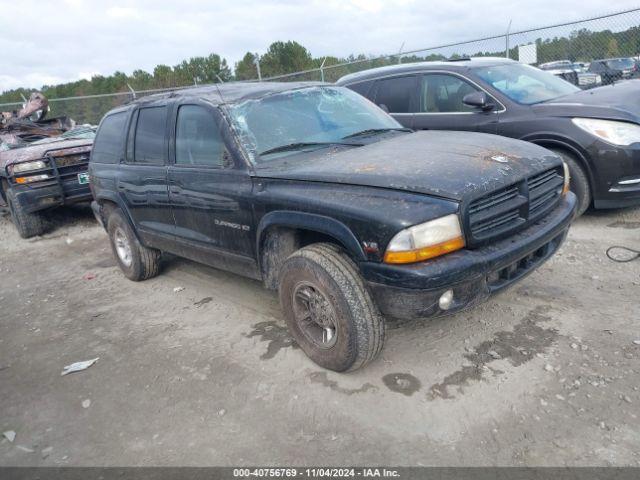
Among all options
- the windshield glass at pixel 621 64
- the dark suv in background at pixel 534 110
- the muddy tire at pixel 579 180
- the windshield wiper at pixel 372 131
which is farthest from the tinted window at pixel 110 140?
the windshield glass at pixel 621 64

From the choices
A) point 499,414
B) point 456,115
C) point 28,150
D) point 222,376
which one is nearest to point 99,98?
point 28,150

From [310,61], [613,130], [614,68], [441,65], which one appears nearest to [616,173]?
[613,130]

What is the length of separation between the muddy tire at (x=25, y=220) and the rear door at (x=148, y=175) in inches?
150

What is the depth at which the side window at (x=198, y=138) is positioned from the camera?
355cm

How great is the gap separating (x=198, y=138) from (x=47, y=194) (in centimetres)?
485

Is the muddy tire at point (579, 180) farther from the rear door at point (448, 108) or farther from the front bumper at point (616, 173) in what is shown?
the rear door at point (448, 108)

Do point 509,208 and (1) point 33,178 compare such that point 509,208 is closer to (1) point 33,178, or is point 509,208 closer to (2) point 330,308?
(2) point 330,308

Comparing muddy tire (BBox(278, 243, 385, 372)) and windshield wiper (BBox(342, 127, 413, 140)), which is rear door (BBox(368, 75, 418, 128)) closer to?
windshield wiper (BBox(342, 127, 413, 140))

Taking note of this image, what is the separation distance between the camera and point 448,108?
5809mm

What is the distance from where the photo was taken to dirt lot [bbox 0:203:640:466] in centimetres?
247

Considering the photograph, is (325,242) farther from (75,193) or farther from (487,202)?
(75,193)

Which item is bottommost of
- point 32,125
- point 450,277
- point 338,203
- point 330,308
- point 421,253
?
point 330,308

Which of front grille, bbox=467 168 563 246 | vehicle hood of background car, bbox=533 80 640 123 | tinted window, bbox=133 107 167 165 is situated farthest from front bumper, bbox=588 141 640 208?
tinted window, bbox=133 107 167 165

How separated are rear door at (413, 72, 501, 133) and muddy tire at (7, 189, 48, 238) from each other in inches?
236
